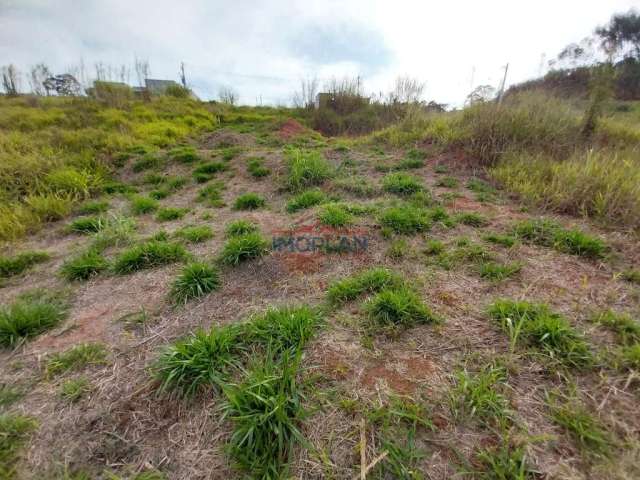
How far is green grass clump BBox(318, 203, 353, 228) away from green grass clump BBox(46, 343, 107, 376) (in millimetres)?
2314

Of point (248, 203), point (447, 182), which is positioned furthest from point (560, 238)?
point (248, 203)

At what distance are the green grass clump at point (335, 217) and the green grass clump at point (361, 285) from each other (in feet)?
3.22

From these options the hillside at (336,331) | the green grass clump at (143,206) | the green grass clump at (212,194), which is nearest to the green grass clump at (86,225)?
the hillside at (336,331)

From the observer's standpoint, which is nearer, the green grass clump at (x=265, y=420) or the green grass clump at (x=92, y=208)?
the green grass clump at (x=265, y=420)

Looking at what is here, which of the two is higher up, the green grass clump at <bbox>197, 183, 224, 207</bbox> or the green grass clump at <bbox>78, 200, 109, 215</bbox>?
the green grass clump at <bbox>197, 183, 224, 207</bbox>

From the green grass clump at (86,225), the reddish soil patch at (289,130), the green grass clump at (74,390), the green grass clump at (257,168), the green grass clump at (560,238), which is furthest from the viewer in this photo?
the reddish soil patch at (289,130)

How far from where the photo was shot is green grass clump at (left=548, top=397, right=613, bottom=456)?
1091mm

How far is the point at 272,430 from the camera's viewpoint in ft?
3.92

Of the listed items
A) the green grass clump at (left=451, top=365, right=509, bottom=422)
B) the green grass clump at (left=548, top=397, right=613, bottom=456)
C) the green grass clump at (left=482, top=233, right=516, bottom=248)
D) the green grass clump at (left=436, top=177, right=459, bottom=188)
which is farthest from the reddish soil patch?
the green grass clump at (left=548, top=397, right=613, bottom=456)

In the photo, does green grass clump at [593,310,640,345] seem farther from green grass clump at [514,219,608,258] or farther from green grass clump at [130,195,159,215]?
green grass clump at [130,195,159,215]

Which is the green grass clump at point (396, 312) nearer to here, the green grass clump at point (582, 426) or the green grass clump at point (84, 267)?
the green grass clump at point (582, 426)

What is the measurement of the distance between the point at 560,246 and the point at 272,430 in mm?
3090

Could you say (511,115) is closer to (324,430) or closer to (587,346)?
(587,346)

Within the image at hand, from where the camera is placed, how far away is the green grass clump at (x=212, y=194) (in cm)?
447
